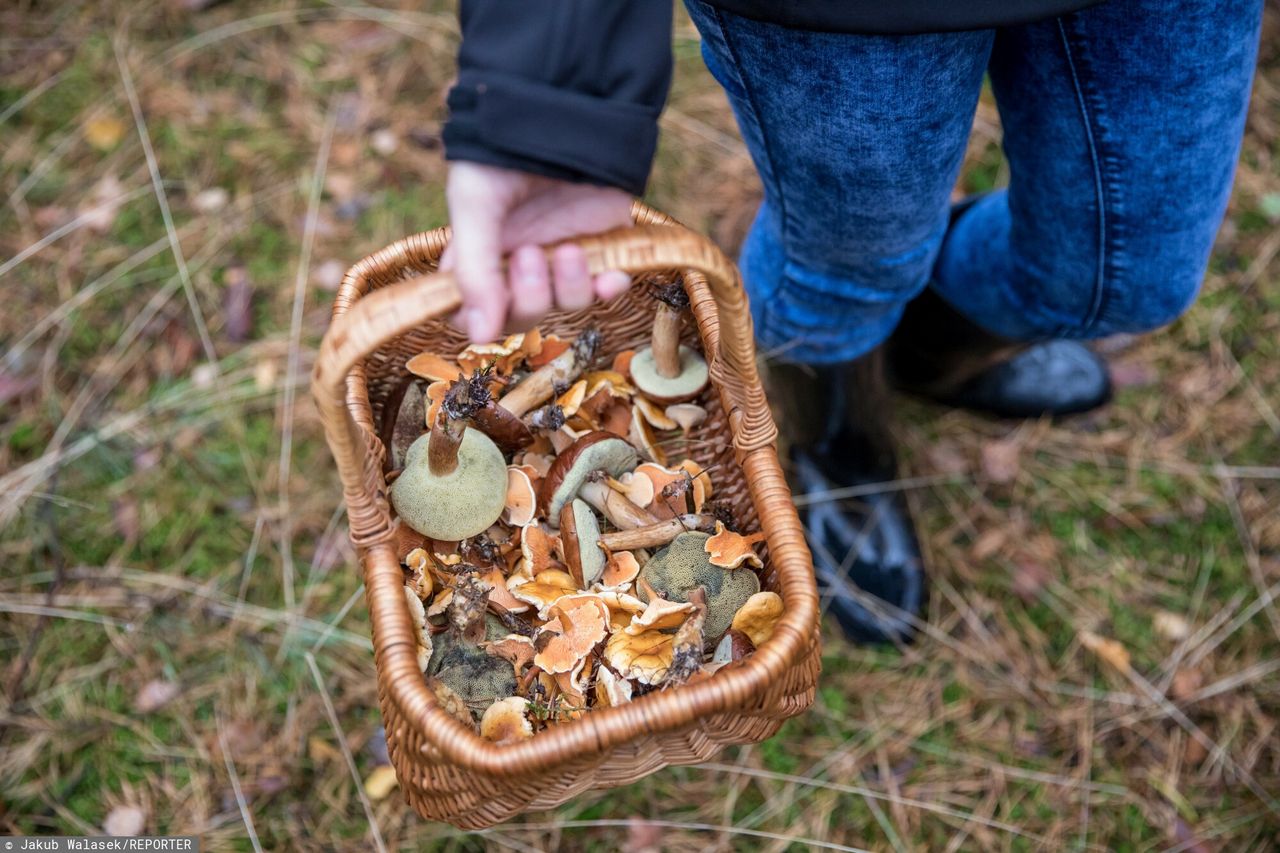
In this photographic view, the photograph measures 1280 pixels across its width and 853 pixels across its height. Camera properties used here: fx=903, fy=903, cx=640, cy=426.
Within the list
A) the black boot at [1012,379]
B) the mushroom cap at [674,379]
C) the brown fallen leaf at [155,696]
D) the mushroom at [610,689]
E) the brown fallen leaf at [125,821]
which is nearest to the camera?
the mushroom at [610,689]

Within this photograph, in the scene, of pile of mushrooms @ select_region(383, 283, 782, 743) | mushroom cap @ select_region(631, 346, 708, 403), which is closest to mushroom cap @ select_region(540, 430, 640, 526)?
pile of mushrooms @ select_region(383, 283, 782, 743)

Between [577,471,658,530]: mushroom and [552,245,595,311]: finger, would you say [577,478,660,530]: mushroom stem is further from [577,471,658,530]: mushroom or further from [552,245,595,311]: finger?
[552,245,595,311]: finger

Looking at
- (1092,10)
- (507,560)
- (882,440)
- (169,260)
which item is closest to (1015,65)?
(1092,10)

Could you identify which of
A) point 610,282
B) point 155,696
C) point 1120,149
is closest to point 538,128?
point 610,282

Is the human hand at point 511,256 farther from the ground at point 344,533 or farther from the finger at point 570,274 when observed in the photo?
the ground at point 344,533

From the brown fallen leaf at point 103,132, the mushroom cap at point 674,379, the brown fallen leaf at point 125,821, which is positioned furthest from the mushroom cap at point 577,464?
the brown fallen leaf at point 103,132

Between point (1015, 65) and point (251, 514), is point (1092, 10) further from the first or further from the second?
point (251, 514)
